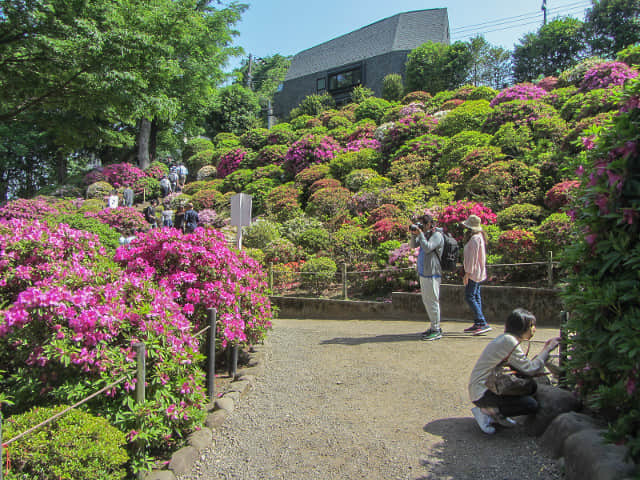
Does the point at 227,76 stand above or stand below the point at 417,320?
above

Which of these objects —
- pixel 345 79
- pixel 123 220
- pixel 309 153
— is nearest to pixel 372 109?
pixel 309 153

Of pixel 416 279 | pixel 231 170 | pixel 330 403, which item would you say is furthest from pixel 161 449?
pixel 231 170

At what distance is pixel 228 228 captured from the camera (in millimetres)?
16312

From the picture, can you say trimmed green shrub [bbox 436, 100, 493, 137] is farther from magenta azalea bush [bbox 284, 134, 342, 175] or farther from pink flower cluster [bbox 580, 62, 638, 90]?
magenta azalea bush [bbox 284, 134, 342, 175]

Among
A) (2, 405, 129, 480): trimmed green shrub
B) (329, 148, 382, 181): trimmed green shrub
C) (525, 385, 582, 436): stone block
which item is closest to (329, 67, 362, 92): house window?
(329, 148, 382, 181): trimmed green shrub

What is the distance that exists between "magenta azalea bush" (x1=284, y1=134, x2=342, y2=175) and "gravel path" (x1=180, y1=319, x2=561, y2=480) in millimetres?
14456

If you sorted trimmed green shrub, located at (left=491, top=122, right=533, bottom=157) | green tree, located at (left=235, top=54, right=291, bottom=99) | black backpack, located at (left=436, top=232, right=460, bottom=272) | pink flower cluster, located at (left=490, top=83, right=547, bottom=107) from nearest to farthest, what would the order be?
black backpack, located at (left=436, top=232, right=460, bottom=272) < trimmed green shrub, located at (left=491, top=122, right=533, bottom=157) < pink flower cluster, located at (left=490, top=83, right=547, bottom=107) < green tree, located at (left=235, top=54, right=291, bottom=99)

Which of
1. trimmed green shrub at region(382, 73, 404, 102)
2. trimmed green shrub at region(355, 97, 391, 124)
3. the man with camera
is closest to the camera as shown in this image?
the man with camera

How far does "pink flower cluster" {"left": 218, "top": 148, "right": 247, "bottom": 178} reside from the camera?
79.9 ft

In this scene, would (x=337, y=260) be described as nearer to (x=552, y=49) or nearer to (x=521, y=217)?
(x=521, y=217)

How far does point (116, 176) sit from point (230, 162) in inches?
291

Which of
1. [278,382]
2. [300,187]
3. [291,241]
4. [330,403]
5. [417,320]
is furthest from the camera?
[300,187]

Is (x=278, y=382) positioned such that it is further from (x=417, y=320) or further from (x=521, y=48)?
(x=521, y=48)

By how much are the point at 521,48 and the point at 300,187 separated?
21615mm
